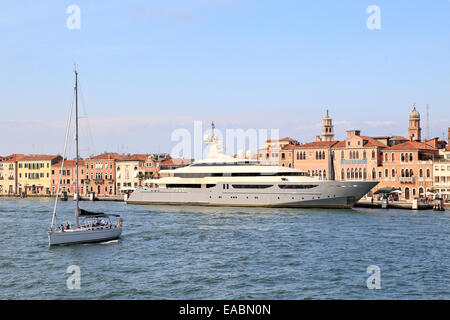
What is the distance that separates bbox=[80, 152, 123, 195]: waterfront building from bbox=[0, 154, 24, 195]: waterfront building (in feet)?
52.8

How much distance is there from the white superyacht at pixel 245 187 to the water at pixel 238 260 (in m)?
12.3

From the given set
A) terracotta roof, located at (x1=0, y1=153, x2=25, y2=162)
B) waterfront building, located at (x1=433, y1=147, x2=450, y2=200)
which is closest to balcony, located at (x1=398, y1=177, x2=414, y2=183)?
waterfront building, located at (x1=433, y1=147, x2=450, y2=200)

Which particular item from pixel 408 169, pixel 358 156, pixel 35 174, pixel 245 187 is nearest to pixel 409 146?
pixel 408 169

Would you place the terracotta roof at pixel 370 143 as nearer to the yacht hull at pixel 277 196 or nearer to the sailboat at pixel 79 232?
the yacht hull at pixel 277 196

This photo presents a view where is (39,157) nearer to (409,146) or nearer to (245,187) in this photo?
(245,187)

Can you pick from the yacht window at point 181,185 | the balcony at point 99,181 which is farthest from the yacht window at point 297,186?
the balcony at point 99,181

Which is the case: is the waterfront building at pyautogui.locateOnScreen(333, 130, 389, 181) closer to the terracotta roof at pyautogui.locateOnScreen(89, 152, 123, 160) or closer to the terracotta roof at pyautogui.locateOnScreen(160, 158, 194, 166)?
the terracotta roof at pyautogui.locateOnScreen(160, 158, 194, 166)

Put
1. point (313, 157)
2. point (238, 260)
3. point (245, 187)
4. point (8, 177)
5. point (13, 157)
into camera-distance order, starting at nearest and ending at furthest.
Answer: point (238, 260), point (245, 187), point (313, 157), point (8, 177), point (13, 157)

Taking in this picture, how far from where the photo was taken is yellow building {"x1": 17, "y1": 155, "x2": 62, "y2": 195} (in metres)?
106

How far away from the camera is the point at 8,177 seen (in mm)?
108812

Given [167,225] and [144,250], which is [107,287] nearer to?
[144,250]

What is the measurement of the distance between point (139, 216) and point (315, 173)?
118 feet

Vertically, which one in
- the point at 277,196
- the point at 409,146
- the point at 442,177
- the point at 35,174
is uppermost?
the point at 409,146

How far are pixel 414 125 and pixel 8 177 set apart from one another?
7377 cm
